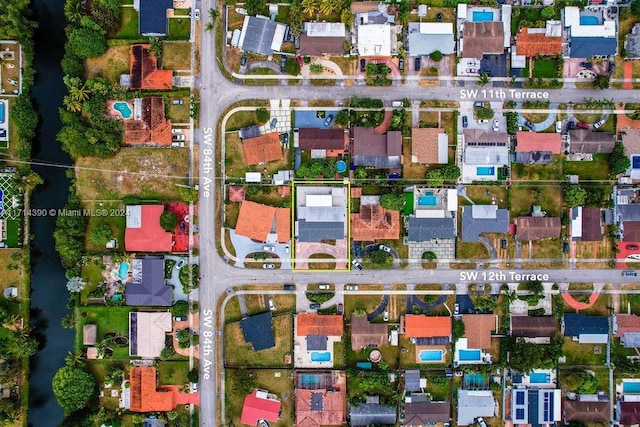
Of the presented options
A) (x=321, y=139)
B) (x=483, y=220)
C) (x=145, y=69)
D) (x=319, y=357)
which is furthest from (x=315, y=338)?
(x=145, y=69)

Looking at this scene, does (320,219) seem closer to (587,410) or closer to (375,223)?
(375,223)

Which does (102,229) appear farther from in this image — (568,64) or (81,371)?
(568,64)

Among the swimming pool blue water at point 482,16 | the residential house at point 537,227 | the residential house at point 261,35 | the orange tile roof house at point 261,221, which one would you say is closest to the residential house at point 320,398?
the orange tile roof house at point 261,221

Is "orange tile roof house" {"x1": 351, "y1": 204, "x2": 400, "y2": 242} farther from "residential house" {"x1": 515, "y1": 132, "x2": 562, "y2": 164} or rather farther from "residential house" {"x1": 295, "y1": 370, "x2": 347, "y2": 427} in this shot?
"residential house" {"x1": 295, "y1": 370, "x2": 347, "y2": 427}

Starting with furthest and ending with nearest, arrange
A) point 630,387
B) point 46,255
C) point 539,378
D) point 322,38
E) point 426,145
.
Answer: point 46,255 < point 630,387 < point 539,378 < point 426,145 < point 322,38

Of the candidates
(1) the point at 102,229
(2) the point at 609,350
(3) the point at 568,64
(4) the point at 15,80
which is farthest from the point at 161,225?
(2) the point at 609,350

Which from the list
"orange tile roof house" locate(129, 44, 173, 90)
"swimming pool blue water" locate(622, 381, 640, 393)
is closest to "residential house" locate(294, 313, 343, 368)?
"orange tile roof house" locate(129, 44, 173, 90)
